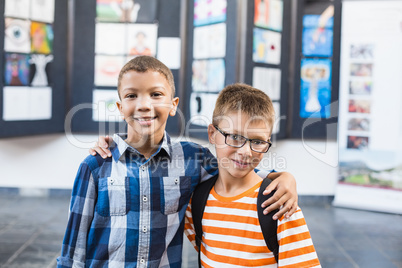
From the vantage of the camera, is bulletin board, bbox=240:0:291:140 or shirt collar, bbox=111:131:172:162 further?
bulletin board, bbox=240:0:291:140

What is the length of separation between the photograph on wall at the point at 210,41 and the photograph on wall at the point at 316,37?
0.95 meters

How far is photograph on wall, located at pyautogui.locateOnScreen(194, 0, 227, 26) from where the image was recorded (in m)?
4.35

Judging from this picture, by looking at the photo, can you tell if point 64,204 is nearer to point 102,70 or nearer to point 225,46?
point 102,70

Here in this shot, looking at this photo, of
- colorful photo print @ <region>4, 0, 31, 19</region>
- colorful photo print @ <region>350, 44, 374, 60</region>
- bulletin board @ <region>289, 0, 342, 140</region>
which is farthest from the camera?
bulletin board @ <region>289, 0, 342, 140</region>

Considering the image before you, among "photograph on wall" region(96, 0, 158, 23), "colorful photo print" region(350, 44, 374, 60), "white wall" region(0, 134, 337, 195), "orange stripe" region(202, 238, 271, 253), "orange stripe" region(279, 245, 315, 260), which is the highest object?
"photograph on wall" region(96, 0, 158, 23)

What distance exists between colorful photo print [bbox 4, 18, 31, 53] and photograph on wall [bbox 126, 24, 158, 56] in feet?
3.27

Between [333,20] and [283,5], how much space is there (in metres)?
0.55

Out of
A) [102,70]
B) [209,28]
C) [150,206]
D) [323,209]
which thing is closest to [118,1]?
[102,70]

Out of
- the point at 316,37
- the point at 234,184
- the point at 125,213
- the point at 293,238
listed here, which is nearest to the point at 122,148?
the point at 125,213

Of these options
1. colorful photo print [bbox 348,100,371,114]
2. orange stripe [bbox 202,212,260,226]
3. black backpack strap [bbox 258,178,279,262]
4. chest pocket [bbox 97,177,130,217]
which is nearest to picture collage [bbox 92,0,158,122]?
colorful photo print [bbox 348,100,371,114]

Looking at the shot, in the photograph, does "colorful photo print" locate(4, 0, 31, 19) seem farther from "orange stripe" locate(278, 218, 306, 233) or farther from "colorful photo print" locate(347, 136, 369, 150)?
"orange stripe" locate(278, 218, 306, 233)

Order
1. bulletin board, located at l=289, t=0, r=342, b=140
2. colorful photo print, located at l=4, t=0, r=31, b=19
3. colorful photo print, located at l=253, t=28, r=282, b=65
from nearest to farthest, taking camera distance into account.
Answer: colorful photo print, located at l=4, t=0, r=31, b=19
colorful photo print, located at l=253, t=28, r=282, b=65
bulletin board, located at l=289, t=0, r=342, b=140

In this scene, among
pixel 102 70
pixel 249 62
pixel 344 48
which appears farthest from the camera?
pixel 102 70

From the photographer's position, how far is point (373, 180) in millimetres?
4602
